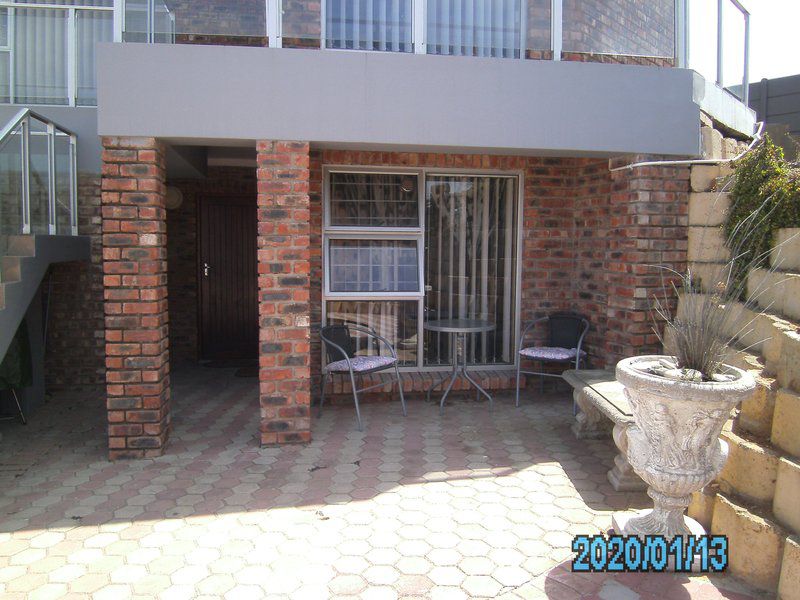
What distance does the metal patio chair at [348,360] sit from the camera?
5047 mm

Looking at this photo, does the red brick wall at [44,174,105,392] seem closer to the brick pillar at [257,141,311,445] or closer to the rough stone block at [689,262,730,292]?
the brick pillar at [257,141,311,445]

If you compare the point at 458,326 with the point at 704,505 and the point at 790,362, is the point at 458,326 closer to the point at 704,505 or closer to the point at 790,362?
the point at 704,505

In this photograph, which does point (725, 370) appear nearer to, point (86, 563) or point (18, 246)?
point (86, 563)

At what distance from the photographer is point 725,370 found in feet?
9.46

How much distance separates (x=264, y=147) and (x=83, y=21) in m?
3.29

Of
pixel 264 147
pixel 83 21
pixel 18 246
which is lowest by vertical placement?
pixel 18 246

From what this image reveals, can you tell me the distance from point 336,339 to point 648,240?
2738mm

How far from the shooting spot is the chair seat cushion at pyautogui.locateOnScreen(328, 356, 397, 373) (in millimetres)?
5086

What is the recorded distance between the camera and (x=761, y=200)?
4324 mm

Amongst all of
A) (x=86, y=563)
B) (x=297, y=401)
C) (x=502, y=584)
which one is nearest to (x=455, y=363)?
(x=297, y=401)

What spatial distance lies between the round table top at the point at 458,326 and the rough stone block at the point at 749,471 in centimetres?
255

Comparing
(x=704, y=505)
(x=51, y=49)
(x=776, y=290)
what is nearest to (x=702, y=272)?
(x=776, y=290)

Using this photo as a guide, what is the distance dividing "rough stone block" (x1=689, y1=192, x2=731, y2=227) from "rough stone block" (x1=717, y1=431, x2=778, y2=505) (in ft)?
7.52

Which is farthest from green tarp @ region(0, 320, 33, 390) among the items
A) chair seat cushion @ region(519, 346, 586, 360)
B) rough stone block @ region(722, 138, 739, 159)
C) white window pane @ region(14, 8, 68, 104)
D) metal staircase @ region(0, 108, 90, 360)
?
rough stone block @ region(722, 138, 739, 159)
